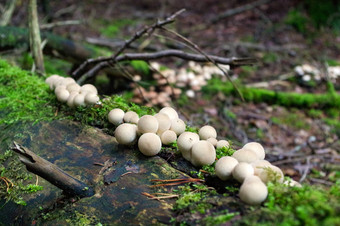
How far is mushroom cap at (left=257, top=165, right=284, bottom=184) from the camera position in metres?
1.57

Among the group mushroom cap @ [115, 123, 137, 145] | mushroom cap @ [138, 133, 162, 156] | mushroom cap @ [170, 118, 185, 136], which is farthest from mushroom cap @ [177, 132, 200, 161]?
mushroom cap @ [115, 123, 137, 145]

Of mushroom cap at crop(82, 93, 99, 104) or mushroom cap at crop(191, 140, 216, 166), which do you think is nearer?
mushroom cap at crop(191, 140, 216, 166)

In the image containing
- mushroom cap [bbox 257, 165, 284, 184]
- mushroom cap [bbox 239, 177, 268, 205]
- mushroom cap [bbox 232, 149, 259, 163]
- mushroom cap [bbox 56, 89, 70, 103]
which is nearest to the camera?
mushroom cap [bbox 239, 177, 268, 205]

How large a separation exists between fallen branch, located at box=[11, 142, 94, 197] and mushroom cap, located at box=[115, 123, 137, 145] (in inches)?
16.1

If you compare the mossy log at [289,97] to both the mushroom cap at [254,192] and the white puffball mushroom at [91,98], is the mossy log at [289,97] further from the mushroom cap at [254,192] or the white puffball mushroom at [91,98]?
the mushroom cap at [254,192]

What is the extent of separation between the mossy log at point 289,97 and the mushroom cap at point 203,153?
4441 millimetres

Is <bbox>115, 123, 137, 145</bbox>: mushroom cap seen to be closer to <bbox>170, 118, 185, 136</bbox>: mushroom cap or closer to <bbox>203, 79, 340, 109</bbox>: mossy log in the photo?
<bbox>170, 118, 185, 136</bbox>: mushroom cap

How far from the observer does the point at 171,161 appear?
6.71ft

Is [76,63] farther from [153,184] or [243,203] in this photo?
[243,203]

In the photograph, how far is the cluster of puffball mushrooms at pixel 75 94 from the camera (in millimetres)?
2527

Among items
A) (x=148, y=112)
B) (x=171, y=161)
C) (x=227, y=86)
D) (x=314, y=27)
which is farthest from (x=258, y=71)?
(x=171, y=161)

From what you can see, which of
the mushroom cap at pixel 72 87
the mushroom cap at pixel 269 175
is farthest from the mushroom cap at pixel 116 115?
the mushroom cap at pixel 269 175

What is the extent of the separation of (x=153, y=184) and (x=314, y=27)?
1009cm

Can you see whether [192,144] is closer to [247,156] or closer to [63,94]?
[247,156]
